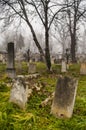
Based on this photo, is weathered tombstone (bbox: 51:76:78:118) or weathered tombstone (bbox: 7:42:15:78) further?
weathered tombstone (bbox: 7:42:15:78)

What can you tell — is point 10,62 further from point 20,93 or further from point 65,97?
point 65,97

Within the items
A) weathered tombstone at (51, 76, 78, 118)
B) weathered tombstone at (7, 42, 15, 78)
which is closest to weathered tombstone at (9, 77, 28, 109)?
weathered tombstone at (51, 76, 78, 118)

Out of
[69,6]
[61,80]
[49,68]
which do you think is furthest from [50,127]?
[69,6]

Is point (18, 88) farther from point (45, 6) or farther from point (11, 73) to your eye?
point (45, 6)

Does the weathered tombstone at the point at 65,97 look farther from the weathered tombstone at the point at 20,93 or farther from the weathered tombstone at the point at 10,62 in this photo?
the weathered tombstone at the point at 10,62

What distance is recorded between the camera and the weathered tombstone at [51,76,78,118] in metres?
5.41

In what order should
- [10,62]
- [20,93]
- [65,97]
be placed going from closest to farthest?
[65,97] < [20,93] < [10,62]

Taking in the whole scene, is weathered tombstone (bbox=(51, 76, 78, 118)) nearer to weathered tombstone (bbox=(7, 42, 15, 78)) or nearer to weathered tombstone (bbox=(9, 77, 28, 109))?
weathered tombstone (bbox=(9, 77, 28, 109))

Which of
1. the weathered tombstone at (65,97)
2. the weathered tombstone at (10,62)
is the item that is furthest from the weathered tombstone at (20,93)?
the weathered tombstone at (10,62)

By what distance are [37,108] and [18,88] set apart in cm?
62

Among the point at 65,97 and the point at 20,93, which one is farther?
the point at 20,93

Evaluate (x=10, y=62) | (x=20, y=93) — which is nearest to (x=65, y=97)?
(x=20, y=93)

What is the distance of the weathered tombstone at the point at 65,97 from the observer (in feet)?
17.7

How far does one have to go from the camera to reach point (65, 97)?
5.45 meters
